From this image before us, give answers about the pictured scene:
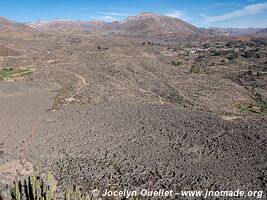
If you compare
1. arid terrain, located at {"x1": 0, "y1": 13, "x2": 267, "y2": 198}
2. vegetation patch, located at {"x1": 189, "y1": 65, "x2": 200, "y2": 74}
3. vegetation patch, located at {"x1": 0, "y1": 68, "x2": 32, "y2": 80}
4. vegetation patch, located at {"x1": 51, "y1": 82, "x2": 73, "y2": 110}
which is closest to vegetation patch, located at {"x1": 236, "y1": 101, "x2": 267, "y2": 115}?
arid terrain, located at {"x1": 0, "y1": 13, "x2": 267, "y2": 198}

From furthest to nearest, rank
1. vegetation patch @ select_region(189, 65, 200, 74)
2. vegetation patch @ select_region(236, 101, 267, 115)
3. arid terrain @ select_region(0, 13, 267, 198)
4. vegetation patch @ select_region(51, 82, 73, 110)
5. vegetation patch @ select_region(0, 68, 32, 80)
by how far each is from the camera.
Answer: vegetation patch @ select_region(189, 65, 200, 74)
vegetation patch @ select_region(0, 68, 32, 80)
vegetation patch @ select_region(51, 82, 73, 110)
vegetation patch @ select_region(236, 101, 267, 115)
arid terrain @ select_region(0, 13, 267, 198)

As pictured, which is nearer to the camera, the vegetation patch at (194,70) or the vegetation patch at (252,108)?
the vegetation patch at (252,108)

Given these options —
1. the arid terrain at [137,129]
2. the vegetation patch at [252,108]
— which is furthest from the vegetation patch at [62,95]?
the vegetation patch at [252,108]

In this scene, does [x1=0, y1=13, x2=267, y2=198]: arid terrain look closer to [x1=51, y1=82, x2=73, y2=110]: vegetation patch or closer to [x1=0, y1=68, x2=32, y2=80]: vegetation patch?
[x1=51, y1=82, x2=73, y2=110]: vegetation patch

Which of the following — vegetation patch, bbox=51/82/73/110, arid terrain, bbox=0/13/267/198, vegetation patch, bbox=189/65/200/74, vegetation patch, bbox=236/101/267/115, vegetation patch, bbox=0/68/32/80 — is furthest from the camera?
vegetation patch, bbox=189/65/200/74

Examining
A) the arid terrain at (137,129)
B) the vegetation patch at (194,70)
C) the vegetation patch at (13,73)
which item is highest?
the vegetation patch at (194,70)

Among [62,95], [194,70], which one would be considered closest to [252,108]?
[62,95]

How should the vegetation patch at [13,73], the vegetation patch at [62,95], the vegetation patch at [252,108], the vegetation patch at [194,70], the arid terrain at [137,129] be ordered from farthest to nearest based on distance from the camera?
the vegetation patch at [194,70], the vegetation patch at [13,73], the vegetation patch at [62,95], the vegetation patch at [252,108], the arid terrain at [137,129]

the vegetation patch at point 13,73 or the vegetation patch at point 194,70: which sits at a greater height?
the vegetation patch at point 194,70

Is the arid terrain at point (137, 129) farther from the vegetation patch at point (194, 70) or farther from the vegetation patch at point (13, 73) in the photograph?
the vegetation patch at point (194, 70)
